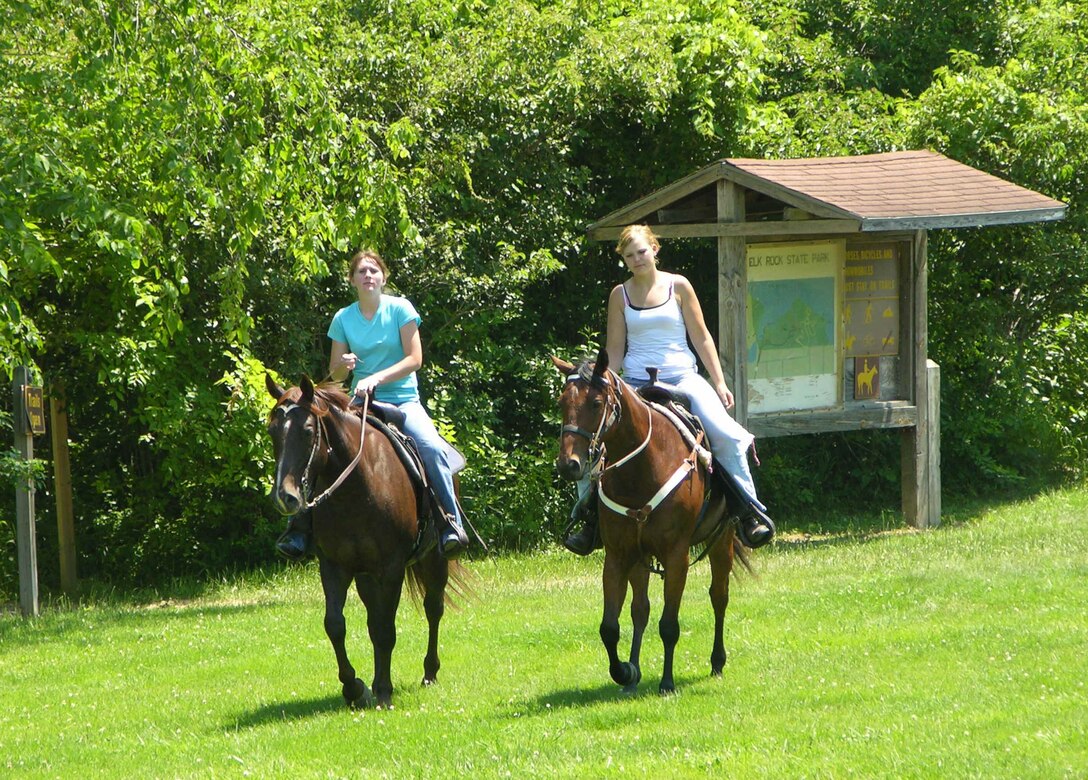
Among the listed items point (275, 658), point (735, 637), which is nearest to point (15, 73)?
point (275, 658)

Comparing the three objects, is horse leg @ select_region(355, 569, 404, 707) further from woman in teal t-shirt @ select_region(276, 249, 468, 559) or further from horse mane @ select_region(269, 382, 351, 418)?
horse mane @ select_region(269, 382, 351, 418)

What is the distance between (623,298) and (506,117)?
27.6ft

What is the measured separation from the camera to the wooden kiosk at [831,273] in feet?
45.3

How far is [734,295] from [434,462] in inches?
234

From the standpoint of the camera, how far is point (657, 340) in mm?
8766

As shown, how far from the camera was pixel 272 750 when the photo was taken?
7.30m

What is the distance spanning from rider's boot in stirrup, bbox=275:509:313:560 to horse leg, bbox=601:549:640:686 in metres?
1.75

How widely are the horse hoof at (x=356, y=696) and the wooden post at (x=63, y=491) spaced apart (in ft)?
26.1

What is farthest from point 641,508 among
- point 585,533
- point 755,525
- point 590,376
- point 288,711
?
point 288,711

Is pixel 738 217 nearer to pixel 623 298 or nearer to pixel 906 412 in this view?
pixel 906 412

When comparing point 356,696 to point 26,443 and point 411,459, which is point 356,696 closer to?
point 411,459

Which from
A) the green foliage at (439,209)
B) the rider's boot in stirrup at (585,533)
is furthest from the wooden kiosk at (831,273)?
the rider's boot in stirrup at (585,533)

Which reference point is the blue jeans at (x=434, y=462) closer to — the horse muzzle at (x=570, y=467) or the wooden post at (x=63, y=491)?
the horse muzzle at (x=570, y=467)

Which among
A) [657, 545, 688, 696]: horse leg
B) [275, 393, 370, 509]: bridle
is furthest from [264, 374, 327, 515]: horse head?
[657, 545, 688, 696]: horse leg
